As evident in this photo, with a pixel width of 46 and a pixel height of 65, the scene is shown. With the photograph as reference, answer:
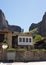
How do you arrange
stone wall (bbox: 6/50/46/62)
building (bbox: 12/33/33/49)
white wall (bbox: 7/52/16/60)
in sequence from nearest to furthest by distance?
white wall (bbox: 7/52/16/60) → stone wall (bbox: 6/50/46/62) → building (bbox: 12/33/33/49)

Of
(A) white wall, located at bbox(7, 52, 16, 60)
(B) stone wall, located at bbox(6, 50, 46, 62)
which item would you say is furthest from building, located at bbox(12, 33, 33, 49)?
(A) white wall, located at bbox(7, 52, 16, 60)

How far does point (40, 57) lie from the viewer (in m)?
32.9

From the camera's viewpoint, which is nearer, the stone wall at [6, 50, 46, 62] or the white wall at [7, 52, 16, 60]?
the white wall at [7, 52, 16, 60]

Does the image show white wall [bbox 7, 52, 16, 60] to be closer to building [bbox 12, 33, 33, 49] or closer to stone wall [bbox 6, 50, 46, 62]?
stone wall [bbox 6, 50, 46, 62]

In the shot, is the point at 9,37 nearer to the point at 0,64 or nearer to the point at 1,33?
the point at 1,33

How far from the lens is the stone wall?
31.9m

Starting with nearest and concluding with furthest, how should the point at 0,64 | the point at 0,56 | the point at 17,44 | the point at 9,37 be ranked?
1. the point at 0,64
2. the point at 0,56
3. the point at 9,37
4. the point at 17,44

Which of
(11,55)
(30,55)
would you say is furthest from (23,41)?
(11,55)

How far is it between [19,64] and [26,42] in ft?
69.3

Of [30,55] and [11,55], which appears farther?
[30,55]

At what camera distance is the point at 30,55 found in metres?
32.3

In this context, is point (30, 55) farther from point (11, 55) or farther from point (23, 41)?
point (23, 41)

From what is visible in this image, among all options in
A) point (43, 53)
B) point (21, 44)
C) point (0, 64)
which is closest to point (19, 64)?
point (0, 64)

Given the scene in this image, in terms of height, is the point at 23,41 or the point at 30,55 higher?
the point at 30,55
